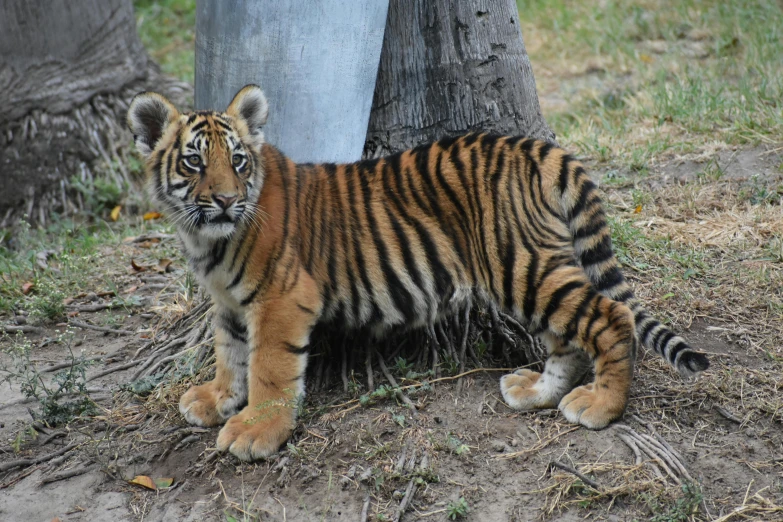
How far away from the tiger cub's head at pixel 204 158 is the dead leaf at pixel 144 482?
119 cm

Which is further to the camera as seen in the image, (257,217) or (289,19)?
(289,19)

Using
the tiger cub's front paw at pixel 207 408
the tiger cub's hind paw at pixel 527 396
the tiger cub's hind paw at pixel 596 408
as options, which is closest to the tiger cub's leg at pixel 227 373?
the tiger cub's front paw at pixel 207 408

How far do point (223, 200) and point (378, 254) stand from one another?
873mm

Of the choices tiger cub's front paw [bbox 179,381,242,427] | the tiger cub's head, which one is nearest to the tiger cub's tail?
the tiger cub's head

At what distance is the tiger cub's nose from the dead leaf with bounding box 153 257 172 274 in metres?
2.35

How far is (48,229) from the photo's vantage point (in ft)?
24.9

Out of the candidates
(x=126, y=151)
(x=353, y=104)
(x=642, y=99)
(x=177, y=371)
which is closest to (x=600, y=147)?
(x=642, y=99)

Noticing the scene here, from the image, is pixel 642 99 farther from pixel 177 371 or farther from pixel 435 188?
pixel 177 371

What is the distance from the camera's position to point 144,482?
3828 millimetres

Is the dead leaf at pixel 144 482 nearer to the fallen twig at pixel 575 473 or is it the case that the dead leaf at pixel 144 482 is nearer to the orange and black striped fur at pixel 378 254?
the orange and black striped fur at pixel 378 254

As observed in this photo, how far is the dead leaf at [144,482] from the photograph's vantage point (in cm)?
382

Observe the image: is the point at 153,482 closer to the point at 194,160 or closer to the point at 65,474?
the point at 65,474

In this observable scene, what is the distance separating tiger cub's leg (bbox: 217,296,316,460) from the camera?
12.5 feet

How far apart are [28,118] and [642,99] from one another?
5836 millimetres
